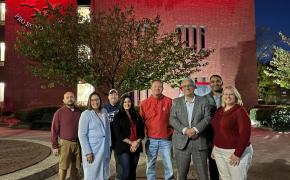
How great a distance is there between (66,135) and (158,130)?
1.60m

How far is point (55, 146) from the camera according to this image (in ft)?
18.0

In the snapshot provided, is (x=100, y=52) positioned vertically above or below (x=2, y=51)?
below

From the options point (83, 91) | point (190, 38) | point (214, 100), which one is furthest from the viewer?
point (190, 38)

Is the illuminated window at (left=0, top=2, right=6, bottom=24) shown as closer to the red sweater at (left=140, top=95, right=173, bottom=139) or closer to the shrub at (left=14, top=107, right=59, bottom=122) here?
the shrub at (left=14, top=107, right=59, bottom=122)

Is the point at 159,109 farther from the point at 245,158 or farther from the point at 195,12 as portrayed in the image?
the point at 195,12

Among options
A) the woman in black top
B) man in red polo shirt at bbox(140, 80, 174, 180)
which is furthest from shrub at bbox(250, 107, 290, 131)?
the woman in black top

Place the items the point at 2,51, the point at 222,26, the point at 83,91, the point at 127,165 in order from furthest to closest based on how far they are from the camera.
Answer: the point at 222,26 → the point at 2,51 → the point at 83,91 → the point at 127,165

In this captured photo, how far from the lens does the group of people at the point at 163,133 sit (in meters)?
4.18

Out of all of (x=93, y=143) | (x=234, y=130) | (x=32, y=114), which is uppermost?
(x=234, y=130)

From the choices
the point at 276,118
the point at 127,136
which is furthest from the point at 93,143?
the point at 276,118

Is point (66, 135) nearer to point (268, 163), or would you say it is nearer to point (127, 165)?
point (127, 165)

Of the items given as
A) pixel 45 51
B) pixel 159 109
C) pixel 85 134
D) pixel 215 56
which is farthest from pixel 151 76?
pixel 215 56

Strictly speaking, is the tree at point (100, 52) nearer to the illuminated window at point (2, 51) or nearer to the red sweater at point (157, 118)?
the red sweater at point (157, 118)

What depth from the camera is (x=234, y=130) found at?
4.18 metres
